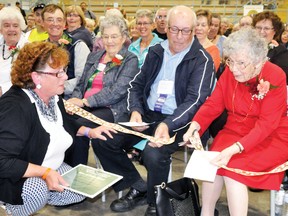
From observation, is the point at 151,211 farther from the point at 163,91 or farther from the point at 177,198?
the point at 163,91

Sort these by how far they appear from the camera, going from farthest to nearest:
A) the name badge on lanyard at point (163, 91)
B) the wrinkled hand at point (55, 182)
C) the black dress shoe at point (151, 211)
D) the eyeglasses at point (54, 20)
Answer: the eyeglasses at point (54, 20) → the name badge on lanyard at point (163, 91) → the black dress shoe at point (151, 211) → the wrinkled hand at point (55, 182)

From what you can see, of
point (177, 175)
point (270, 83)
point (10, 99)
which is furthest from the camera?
point (177, 175)

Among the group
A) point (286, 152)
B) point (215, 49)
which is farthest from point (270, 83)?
point (215, 49)

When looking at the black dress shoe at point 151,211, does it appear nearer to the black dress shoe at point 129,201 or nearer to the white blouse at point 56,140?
the black dress shoe at point 129,201

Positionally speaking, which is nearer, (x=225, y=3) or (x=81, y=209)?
(x=81, y=209)

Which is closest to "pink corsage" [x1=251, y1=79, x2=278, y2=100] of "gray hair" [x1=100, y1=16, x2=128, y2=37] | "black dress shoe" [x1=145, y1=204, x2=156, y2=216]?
"black dress shoe" [x1=145, y1=204, x2=156, y2=216]

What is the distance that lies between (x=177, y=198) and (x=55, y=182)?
2.60 feet

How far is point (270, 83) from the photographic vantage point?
2.30m

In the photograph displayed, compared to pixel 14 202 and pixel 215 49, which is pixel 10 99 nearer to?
pixel 14 202

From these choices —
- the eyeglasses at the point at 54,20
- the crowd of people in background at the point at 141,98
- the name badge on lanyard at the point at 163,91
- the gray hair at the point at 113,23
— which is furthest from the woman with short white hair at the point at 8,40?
the name badge on lanyard at the point at 163,91

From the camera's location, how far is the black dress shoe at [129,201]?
9.64 ft

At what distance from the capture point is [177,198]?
236cm

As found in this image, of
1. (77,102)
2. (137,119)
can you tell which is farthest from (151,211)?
(77,102)

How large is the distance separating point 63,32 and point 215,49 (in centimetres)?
162
